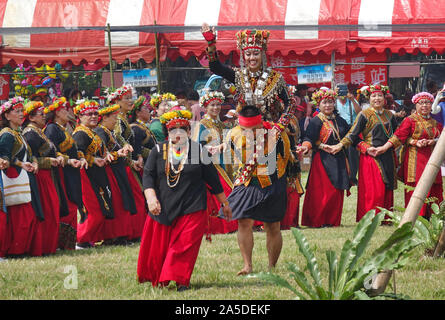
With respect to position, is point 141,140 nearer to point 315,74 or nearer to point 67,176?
point 67,176

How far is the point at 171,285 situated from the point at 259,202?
1135 mm

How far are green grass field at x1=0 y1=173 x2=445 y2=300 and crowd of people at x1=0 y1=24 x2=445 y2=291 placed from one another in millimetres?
265

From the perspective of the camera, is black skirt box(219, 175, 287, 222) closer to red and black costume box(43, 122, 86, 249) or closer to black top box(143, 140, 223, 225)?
black top box(143, 140, 223, 225)

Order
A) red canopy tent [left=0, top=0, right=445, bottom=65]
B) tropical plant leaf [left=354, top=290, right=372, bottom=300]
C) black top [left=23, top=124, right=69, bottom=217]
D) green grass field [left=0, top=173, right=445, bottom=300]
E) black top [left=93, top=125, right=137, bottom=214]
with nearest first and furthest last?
tropical plant leaf [left=354, top=290, right=372, bottom=300]
green grass field [left=0, top=173, right=445, bottom=300]
black top [left=23, top=124, right=69, bottom=217]
black top [left=93, top=125, right=137, bottom=214]
red canopy tent [left=0, top=0, right=445, bottom=65]

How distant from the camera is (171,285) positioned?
6574 millimetres

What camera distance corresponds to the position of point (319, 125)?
10977mm

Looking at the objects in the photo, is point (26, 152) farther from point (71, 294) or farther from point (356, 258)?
point (356, 258)

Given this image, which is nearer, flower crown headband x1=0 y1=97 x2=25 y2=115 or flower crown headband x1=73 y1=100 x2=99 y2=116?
flower crown headband x1=0 y1=97 x2=25 y2=115

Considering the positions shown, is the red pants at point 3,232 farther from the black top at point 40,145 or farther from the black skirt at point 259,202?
the black skirt at point 259,202

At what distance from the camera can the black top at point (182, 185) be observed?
6.63 m

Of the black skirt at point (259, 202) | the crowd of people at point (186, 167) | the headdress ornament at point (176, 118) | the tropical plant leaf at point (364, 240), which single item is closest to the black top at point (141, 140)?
the crowd of people at point (186, 167)

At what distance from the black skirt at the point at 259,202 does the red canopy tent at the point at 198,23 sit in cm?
775

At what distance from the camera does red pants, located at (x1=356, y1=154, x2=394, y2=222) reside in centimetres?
1110

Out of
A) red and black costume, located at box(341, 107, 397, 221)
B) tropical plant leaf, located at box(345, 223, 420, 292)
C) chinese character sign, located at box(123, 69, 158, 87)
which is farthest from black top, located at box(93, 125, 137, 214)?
tropical plant leaf, located at box(345, 223, 420, 292)
